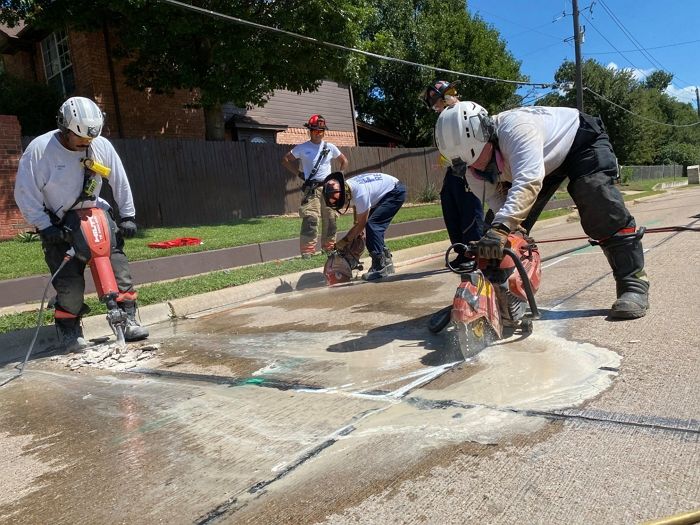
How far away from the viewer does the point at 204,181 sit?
13.4 meters

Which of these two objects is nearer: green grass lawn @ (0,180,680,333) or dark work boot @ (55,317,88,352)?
dark work boot @ (55,317,88,352)

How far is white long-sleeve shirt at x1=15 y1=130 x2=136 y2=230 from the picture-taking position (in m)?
4.12

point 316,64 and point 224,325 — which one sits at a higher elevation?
point 316,64

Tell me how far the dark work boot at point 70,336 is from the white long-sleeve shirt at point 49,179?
0.75 m

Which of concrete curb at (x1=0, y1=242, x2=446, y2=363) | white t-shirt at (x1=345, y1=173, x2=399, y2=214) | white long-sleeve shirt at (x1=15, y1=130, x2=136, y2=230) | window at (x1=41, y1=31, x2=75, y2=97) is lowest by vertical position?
concrete curb at (x1=0, y1=242, x2=446, y2=363)

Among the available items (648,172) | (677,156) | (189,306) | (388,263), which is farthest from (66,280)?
(677,156)

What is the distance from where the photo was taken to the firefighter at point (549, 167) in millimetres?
3229

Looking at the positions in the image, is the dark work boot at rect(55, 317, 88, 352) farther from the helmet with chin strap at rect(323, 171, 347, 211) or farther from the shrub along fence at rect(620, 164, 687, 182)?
the shrub along fence at rect(620, 164, 687, 182)

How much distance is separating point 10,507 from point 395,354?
Answer: 2.05m

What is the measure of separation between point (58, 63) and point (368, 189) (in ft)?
45.2

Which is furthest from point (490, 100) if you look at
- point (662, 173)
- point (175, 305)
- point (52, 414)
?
point (52, 414)

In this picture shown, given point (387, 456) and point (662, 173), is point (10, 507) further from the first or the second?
point (662, 173)

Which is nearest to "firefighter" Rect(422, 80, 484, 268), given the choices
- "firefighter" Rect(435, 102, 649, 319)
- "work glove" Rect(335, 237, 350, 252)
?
"work glove" Rect(335, 237, 350, 252)

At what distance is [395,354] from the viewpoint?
338 centimetres
